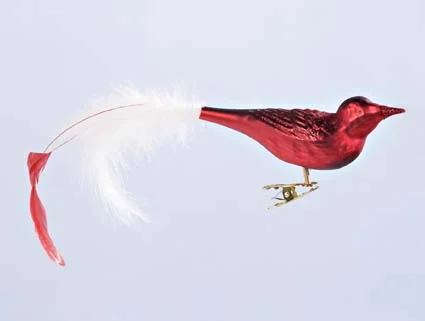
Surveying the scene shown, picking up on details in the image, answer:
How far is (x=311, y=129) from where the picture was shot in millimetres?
2762

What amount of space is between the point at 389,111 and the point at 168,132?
534mm

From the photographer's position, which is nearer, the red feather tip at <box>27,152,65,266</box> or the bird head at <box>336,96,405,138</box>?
the bird head at <box>336,96,405,138</box>

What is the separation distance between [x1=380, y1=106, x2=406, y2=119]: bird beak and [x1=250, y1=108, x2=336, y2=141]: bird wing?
0.13m

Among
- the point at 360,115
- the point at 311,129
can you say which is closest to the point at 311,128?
the point at 311,129

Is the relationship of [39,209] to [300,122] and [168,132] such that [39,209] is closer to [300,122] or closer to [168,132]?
[168,132]

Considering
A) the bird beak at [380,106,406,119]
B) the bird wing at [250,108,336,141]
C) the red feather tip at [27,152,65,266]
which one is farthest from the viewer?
the red feather tip at [27,152,65,266]

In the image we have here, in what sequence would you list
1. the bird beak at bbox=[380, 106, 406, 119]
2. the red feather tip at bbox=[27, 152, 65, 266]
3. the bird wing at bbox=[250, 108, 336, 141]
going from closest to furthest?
1. the bird beak at bbox=[380, 106, 406, 119]
2. the bird wing at bbox=[250, 108, 336, 141]
3. the red feather tip at bbox=[27, 152, 65, 266]

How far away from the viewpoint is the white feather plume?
9.21 feet

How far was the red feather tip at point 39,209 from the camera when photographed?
2887 millimetres

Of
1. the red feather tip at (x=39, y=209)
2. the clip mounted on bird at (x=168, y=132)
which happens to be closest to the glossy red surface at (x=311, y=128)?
the clip mounted on bird at (x=168, y=132)

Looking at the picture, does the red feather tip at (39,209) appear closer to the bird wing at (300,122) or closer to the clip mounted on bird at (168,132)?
the clip mounted on bird at (168,132)

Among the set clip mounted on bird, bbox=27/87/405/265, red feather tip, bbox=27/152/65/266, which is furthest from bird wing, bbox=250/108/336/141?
red feather tip, bbox=27/152/65/266

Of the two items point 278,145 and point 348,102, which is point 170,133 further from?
point 348,102

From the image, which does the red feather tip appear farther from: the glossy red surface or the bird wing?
the bird wing
